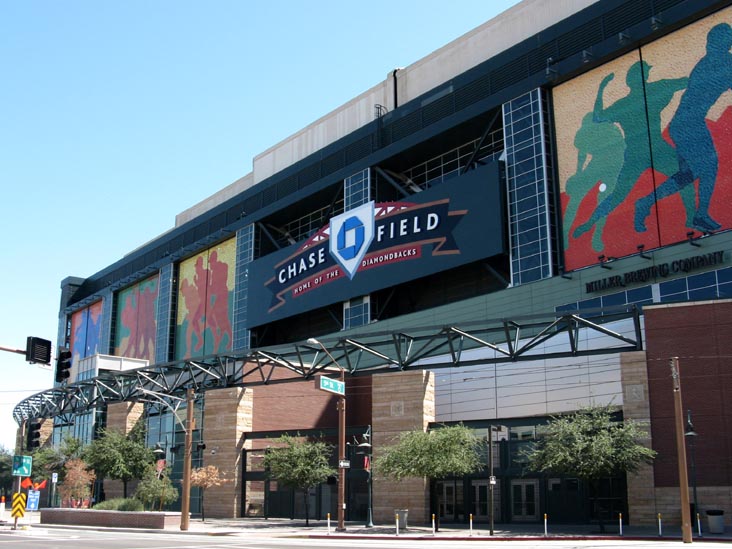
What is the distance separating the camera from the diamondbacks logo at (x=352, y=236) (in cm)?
6756

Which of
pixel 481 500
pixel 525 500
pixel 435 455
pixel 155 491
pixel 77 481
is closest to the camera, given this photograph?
pixel 435 455

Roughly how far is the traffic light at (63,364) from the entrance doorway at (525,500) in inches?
1146

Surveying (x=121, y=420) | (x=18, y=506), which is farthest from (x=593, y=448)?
(x=121, y=420)

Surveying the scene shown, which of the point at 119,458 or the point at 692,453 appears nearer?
the point at 692,453

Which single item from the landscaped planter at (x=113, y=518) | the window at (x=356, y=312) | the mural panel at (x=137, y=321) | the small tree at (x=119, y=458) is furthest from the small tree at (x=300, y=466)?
the mural panel at (x=137, y=321)

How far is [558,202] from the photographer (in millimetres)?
54500

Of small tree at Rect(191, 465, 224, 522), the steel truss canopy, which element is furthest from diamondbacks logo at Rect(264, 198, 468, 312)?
small tree at Rect(191, 465, 224, 522)

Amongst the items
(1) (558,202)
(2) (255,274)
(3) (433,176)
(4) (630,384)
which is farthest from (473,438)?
(2) (255,274)

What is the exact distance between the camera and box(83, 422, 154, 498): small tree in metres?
60.7

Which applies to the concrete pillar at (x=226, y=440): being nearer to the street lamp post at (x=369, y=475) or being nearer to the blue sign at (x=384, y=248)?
the street lamp post at (x=369, y=475)

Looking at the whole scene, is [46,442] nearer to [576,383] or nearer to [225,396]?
[225,396]

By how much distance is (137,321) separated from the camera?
332 ft

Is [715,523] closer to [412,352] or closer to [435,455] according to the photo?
[435,455]

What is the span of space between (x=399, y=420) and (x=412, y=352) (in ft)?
45.0
